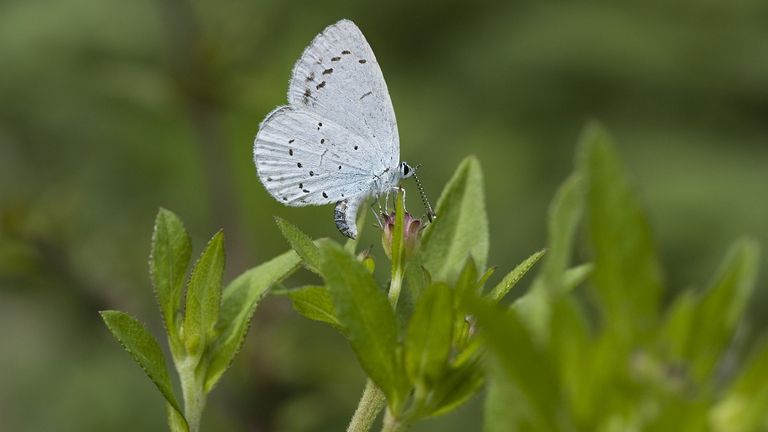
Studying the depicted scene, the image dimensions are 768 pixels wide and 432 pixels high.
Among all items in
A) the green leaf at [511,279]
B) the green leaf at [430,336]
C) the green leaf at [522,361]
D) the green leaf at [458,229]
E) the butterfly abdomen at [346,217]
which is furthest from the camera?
the butterfly abdomen at [346,217]

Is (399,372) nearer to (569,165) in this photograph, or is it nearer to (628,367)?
(628,367)

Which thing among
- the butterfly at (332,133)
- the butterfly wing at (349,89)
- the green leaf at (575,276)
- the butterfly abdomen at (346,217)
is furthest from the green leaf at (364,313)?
the butterfly wing at (349,89)

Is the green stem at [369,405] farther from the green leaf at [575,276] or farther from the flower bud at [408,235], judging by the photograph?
the green leaf at [575,276]

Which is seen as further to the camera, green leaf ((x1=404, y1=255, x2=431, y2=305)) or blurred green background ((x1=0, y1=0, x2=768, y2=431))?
blurred green background ((x1=0, y1=0, x2=768, y2=431))

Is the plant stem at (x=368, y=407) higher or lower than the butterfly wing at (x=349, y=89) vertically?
lower

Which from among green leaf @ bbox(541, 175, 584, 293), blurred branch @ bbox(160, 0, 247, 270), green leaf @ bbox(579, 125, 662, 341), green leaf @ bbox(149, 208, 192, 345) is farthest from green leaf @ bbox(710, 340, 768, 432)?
blurred branch @ bbox(160, 0, 247, 270)

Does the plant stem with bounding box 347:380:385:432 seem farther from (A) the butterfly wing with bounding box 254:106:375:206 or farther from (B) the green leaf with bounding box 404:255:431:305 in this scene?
(A) the butterfly wing with bounding box 254:106:375:206

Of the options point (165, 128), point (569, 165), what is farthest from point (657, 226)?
point (165, 128)
